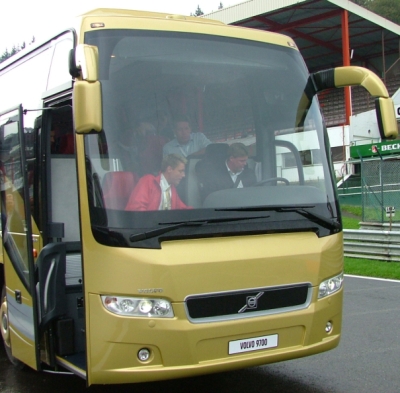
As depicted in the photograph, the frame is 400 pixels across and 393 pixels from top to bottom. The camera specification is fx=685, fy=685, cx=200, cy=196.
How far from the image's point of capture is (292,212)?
207 inches

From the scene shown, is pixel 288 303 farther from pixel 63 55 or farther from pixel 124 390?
pixel 63 55

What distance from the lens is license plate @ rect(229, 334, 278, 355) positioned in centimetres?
497

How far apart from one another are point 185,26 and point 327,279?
7.63 ft

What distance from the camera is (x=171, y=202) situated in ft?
16.4

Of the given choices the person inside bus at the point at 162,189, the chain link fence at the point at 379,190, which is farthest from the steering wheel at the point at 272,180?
the chain link fence at the point at 379,190

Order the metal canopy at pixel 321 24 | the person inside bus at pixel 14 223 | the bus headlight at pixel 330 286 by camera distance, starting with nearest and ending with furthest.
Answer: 1. the bus headlight at pixel 330 286
2. the person inside bus at pixel 14 223
3. the metal canopy at pixel 321 24

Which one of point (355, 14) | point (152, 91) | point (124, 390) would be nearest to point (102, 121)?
point (152, 91)

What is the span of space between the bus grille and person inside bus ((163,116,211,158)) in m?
1.11

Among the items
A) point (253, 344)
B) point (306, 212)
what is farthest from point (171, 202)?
point (253, 344)

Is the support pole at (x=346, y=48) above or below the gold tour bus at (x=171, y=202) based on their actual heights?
above

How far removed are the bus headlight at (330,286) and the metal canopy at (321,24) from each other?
3469cm

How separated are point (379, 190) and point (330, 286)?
1602 cm

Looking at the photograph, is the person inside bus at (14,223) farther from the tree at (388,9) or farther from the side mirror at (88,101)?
the tree at (388,9)

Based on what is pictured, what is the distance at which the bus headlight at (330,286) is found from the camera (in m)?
5.32
